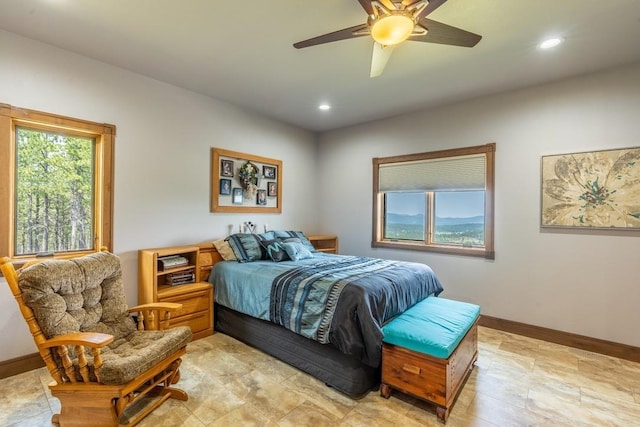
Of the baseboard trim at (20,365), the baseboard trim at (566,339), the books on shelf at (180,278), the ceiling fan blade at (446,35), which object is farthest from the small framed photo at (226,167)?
the baseboard trim at (566,339)

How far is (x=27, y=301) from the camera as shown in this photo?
1.82 m

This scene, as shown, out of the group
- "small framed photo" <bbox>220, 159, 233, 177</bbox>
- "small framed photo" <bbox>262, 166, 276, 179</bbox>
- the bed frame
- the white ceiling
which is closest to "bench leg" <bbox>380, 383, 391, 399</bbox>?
the bed frame

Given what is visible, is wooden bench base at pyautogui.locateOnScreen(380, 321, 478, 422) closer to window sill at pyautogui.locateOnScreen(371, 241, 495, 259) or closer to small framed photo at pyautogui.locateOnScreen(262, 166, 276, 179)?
window sill at pyautogui.locateOnScreen(371, 241, 495, 259)

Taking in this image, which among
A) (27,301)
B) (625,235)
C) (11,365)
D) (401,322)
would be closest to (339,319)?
(401,322)

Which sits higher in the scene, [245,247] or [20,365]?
[245,247]

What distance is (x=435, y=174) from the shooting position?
162 inches

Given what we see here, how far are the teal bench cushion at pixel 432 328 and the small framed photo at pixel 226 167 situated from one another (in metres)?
2.91

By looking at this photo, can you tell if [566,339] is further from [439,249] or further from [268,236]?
[268,236]

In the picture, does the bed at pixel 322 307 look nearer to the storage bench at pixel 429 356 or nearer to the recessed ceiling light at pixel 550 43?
the storage bench at pixel 429 356

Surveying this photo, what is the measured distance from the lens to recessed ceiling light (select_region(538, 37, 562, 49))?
250 cm

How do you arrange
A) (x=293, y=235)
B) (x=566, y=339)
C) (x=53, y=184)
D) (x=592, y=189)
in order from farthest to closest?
(x=293, y=235) < (x=566, y=339) < (x=592, y=189) < (x=53, y=184)

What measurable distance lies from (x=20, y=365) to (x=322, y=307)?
8.60 ft

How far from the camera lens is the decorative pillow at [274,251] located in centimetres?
360

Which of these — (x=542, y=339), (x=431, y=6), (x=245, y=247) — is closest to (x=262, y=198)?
(x=245, y=247)
